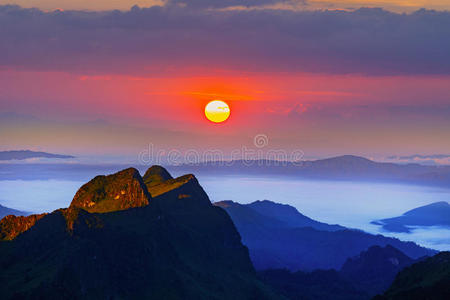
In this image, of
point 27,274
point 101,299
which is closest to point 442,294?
point 101,299

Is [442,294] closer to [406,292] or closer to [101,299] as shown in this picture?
[406,292]

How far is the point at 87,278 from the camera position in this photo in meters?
200

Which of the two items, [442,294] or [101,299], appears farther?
[101,299]

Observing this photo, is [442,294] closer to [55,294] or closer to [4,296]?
[55,294]

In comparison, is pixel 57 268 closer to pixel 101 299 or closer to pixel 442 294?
pixel 101 299

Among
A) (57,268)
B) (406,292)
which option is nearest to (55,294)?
(57,268)

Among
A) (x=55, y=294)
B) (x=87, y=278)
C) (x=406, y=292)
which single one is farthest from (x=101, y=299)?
(x=406, y=292)

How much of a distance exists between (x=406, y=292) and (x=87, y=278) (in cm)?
10447

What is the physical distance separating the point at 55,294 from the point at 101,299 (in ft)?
69.8

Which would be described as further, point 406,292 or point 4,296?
point 406,292

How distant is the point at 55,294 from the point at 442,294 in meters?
118

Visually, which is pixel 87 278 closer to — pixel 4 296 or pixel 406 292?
pixel 4 296

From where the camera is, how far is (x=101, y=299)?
200m

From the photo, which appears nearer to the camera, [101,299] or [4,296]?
[4,296]
